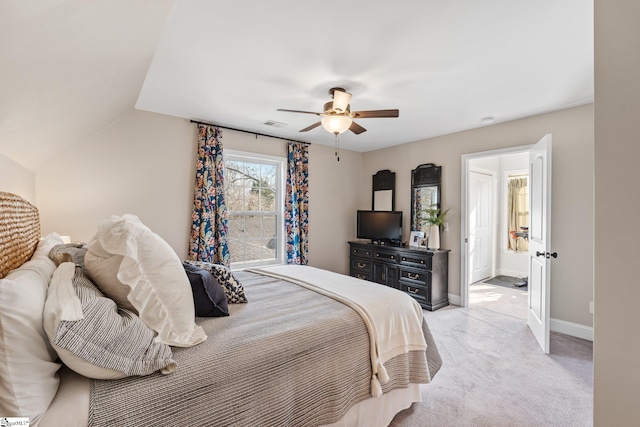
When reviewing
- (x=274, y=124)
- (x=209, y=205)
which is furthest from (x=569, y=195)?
(x=209, y=205)

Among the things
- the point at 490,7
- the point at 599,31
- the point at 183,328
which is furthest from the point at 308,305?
the point at 490,7

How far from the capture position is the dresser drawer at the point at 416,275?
4.03m

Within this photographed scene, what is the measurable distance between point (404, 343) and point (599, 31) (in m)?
1.77

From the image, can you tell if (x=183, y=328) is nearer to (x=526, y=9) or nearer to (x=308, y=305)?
(x=308, y=305)

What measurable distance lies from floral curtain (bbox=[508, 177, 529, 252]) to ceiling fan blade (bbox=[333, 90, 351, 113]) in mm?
5096

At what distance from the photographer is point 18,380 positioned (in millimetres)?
789

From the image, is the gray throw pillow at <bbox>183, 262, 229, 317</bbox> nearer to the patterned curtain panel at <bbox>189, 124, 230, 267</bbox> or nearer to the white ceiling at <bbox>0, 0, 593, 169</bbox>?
the white ceiling at <bbox>0, 0, 593, 169</bbox>

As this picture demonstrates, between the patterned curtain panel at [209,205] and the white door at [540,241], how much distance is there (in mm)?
3488

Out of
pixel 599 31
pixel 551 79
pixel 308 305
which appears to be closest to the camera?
pixel 599 31

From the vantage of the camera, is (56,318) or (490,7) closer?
(56,318)

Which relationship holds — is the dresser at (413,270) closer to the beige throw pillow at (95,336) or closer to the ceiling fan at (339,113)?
the ceiling fan at (339,113)

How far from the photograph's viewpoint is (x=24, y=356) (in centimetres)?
82

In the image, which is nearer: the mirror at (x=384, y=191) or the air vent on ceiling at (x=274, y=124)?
the air vent on ceiling at (x=274, y=124)

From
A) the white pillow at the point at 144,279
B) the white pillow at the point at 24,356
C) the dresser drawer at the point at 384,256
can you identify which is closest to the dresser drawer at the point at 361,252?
the dresser drawer at the point at 384,256
